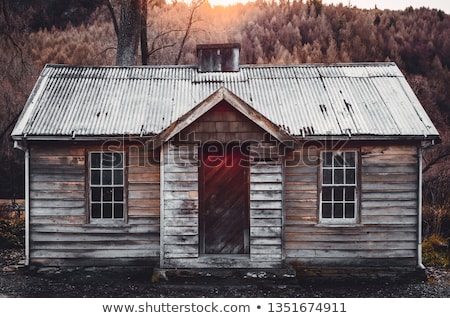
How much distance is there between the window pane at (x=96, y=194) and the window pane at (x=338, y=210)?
5169mm

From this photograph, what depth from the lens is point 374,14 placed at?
2305 cm

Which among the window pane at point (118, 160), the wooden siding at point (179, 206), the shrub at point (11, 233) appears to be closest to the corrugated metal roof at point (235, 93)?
the window pane at point (118, 160)

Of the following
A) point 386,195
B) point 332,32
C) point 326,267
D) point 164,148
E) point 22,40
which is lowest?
point 326,267

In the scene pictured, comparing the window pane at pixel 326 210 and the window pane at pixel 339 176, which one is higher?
the window pane at pixel 339 176

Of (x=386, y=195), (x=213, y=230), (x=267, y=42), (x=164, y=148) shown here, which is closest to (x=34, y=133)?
(x=164, y=148)

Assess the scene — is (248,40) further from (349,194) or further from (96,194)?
(96,194)

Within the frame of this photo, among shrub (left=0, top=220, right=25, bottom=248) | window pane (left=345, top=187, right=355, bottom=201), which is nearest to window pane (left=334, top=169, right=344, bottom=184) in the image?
window pane (left=345, top=187, right=355, bottom=201)

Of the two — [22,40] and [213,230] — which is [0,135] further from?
[213,230]

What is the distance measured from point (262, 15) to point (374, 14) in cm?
687

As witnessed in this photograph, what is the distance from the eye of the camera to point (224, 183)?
34.5 feet

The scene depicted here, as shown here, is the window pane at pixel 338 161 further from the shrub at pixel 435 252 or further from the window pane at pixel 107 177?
the window pane at pixel 107 177

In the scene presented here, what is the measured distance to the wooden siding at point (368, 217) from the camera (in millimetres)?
10094

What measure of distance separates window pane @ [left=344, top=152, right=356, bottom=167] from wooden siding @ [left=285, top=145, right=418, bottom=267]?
22cm

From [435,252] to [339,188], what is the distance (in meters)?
3.85
